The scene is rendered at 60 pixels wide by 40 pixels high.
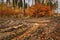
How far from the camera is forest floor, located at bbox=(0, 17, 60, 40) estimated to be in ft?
10.6

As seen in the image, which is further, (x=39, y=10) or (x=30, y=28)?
(x=39, y=10)

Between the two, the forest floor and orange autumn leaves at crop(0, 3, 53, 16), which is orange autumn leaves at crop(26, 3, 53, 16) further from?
the forest floor

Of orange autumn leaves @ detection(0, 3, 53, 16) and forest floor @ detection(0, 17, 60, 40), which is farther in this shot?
orange autumn leaves @ detection(0, 3, 53, 16)

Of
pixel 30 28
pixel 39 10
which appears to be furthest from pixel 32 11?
pixel 30 28

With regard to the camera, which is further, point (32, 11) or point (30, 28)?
point (32, 11)

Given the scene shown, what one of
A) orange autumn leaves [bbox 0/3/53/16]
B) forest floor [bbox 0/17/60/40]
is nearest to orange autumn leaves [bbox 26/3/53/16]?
Result: orange autumn leaves [bbox 0/3/53/16]

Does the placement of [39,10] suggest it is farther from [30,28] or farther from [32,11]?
[30,28]

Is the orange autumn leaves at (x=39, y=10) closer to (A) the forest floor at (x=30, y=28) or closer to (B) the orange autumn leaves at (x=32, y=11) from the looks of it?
(B) the orange autumn leaves at (x=32, y=11)

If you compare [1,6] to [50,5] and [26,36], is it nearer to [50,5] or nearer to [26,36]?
[26,36]

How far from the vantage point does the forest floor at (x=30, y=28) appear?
3.22 meters

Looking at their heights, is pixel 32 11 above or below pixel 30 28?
above

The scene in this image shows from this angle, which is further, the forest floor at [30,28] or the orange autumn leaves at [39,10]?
the orange autumn leaves at [39,10]

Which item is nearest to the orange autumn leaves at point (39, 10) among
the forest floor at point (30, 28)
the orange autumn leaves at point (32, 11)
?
the orange autumn leaves at point (32, 11)

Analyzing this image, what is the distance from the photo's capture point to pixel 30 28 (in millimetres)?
3365
